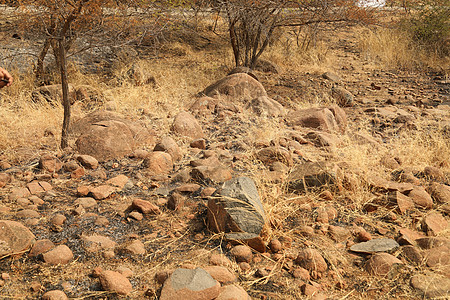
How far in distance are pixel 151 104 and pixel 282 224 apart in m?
3.01

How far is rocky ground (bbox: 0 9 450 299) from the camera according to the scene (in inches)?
83.7

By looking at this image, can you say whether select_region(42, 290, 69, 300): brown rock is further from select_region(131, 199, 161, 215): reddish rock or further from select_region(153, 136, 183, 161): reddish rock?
select_region(153, 136, 183, 161): reddish rock

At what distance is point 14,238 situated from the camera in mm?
2238

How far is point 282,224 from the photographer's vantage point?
2.68m

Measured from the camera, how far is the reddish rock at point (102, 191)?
2.92m

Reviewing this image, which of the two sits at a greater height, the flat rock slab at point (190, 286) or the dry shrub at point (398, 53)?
the dry shrub at point (398, 53)

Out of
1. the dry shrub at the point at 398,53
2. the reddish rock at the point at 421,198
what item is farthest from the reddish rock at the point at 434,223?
the dry shrub at the point at 398,53

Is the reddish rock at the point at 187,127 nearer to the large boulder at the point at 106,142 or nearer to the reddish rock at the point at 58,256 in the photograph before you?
the large boulder at the point at 106,142

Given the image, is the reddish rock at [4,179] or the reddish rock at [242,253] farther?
the reddish rock at [4,179]

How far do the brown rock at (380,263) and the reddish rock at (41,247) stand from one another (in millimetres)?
1773

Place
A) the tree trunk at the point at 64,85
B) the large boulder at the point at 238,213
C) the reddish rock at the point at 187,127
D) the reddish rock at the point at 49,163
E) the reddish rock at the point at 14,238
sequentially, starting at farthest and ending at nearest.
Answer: the reddish rock at the point at 187,127 → the tree trunk at the point at 64,85 → the reddish rock at the point at 49,163 → the large boulder at the point at 238,213 → the reddish rock at the point at 14,238

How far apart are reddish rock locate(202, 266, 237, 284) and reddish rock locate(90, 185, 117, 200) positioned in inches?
44.3

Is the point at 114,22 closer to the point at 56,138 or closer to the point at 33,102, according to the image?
the point at 33,102

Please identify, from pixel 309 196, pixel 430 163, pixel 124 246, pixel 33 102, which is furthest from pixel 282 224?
pixel 33 102
